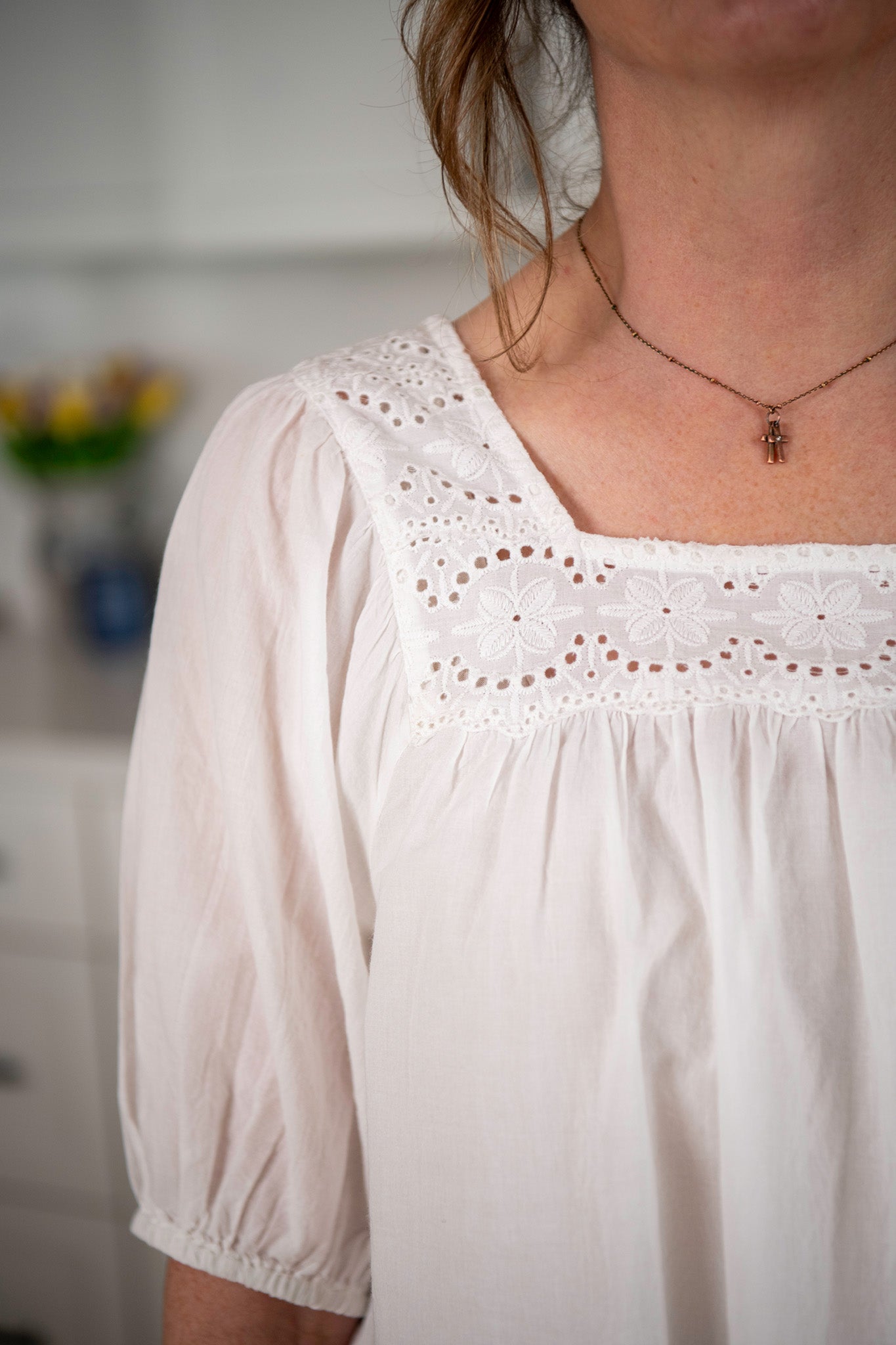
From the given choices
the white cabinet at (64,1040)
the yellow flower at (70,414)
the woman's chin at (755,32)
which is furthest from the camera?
the yellow flower at (70,414)

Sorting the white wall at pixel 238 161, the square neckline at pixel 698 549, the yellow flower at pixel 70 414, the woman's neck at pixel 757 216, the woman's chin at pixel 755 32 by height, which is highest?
the white wall at pixel 238 161

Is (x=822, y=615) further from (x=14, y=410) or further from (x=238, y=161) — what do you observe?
(x=14, y=410)

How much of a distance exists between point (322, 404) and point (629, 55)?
0.73ft

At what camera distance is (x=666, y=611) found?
20.6 inches

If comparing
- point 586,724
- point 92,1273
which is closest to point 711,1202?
point 586,724

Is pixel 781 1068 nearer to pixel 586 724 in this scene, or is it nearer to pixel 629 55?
pixel 586 724

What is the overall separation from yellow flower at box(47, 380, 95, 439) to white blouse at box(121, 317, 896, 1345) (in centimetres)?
136

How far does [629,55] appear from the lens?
516mm

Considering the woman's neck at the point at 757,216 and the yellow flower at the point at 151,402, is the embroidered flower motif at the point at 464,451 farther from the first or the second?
the yellow flower at the point at 151,402

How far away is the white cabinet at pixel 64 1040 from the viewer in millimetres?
1500

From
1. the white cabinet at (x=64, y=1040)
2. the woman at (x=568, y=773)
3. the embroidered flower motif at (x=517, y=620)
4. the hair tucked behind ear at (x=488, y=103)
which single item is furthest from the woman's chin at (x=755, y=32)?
the white cabinet at (x=64, y=1040)

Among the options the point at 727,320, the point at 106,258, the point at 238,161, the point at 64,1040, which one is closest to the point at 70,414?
the point at 106,258

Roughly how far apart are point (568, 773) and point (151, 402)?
1593 mm

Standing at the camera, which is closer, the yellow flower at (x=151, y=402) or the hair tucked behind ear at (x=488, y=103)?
the hair tucked behind ear at (x=488, y=103)
